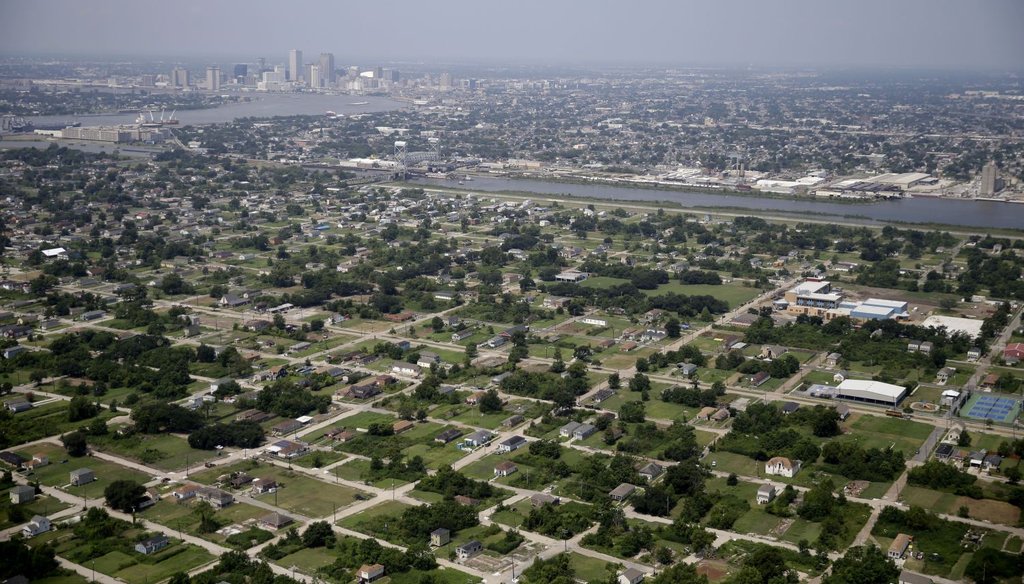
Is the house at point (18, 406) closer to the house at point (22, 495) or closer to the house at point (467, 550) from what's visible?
the house at point (22, 495)

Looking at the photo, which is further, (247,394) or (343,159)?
(343,159)

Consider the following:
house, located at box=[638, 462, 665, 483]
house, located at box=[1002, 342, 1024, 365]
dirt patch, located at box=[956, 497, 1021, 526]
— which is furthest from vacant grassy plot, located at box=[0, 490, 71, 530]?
house, located at box=[1002, 342, 1024, 365]

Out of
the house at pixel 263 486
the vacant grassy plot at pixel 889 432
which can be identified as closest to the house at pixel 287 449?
the house at pixel 263 486

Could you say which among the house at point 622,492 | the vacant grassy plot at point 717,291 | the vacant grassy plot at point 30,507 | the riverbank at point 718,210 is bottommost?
Answer: the vacant grassy plot at point 30,507

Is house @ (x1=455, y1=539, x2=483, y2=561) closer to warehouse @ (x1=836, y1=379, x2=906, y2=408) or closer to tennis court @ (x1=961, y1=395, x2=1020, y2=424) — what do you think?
warehouse @ (x1=836, y1=379, x2=906, y2=408)

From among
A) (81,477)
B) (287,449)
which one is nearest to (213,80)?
(287,449)

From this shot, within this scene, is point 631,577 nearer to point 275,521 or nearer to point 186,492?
point 275,521

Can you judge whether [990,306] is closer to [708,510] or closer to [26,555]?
[708,510]

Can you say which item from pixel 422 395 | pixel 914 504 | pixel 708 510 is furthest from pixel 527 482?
pixel 914 504
